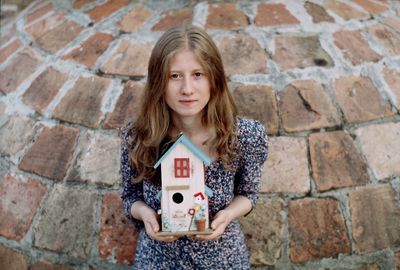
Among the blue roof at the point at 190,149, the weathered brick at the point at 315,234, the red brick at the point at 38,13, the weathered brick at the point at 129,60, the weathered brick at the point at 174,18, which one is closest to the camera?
the blue roof at the point at 190,149

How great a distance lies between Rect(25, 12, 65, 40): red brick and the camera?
8.46 feet

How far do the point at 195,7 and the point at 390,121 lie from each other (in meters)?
0.93

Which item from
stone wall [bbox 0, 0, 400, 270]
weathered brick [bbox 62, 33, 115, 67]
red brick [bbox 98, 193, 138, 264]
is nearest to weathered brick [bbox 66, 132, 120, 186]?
stone wall [bbox 0, 0, 400, 270]

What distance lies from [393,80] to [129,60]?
106 cm

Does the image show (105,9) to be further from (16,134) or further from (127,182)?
(127,182)

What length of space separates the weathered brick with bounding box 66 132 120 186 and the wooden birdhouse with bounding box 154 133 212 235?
615 mm

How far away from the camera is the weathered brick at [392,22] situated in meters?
2.49

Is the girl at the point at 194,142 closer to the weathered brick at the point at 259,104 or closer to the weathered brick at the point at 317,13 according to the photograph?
the weathered brick at the point at 259,104

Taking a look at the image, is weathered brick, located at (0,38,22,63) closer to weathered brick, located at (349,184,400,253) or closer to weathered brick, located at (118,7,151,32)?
weathered brick, located at (118,7,151,32)

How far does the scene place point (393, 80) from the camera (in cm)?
226

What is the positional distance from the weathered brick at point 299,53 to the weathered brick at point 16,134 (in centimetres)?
101

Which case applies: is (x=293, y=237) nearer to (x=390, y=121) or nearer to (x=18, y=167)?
(x=390, y=121)

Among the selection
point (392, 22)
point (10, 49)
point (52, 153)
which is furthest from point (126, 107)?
point (392, 22)

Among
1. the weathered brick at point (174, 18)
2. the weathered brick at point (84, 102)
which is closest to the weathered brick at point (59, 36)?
the weathered brick at point (84, 102)
